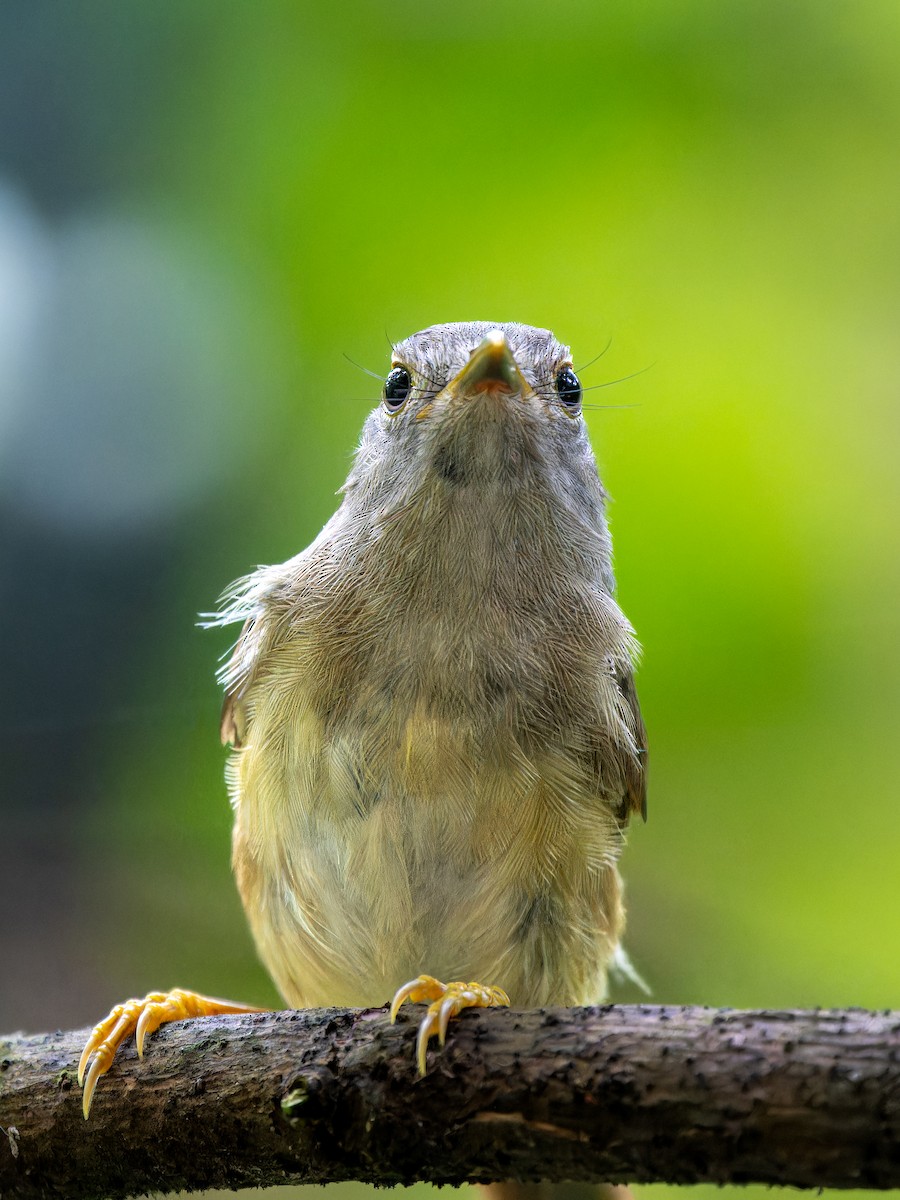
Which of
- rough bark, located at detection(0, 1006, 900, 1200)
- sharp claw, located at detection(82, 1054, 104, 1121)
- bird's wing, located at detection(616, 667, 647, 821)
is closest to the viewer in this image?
rough bark, located at detection(0, 1006, 900, 1200)

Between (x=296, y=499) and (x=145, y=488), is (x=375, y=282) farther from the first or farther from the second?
(x=145, y=488)

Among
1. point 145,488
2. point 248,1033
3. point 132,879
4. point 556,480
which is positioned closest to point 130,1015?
point 248,1033

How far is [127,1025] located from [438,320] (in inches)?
87.5

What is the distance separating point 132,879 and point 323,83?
8.58 feet

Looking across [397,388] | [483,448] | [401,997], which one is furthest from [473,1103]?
[397,388]

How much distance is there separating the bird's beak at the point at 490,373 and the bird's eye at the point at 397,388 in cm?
29

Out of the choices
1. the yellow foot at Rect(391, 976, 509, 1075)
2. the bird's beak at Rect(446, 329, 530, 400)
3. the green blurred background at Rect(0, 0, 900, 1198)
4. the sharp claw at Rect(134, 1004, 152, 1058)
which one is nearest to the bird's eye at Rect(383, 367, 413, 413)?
the bird's beak at Rect(446, 329, 530, 400)

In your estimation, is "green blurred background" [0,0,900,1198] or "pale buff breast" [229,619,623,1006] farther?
"green blurred background" [0,0,900,1198]

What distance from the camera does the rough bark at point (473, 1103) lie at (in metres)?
1.37

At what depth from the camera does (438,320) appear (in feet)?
11.1

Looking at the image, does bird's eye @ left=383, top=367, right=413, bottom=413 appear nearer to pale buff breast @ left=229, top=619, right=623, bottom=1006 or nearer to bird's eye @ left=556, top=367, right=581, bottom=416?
bird's eye @ left=556, top=367, right=581, bottom=416

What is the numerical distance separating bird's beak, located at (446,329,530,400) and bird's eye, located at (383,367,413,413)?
0.29 m

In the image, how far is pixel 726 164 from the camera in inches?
138

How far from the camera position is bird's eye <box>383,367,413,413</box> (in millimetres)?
2523
